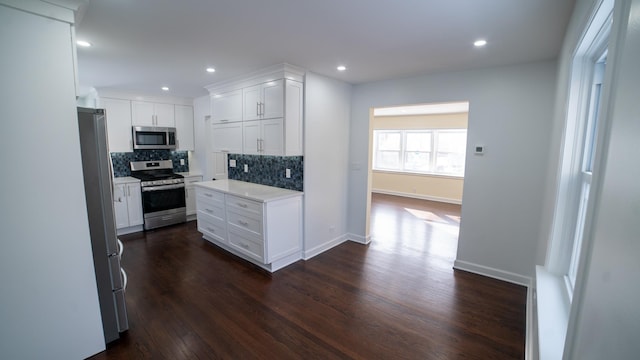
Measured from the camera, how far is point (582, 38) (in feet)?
4.76

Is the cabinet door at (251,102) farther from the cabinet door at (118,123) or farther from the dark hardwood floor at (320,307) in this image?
the cabinet door at (118,123)

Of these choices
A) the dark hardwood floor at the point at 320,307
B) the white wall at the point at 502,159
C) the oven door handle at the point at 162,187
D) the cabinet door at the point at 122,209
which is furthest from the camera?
the oven door handle at the point at 162,187

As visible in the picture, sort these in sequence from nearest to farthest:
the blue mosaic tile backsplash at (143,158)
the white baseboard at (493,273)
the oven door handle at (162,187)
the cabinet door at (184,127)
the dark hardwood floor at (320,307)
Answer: the dark hardwood floor at (320,307) < the white baseboard at (493,273) < the oven door handle at (162,187) < the blue mosaic tile backsplash at (143,158) < the cabinet door at (184,127)

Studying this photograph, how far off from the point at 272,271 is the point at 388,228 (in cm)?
261

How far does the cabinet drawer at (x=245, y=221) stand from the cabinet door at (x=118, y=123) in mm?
2723

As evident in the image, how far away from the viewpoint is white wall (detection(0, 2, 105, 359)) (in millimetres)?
1651

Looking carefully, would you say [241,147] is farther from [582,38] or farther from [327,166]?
[582,38]

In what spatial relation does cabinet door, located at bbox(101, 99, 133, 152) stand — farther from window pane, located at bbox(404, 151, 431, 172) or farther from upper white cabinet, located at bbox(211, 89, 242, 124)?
window pane, located at bbox(404, 151, 431, 172)

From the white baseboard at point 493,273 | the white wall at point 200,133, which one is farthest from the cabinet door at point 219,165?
the white baseboard at point 493,273

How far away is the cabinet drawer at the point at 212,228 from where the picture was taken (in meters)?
3.96

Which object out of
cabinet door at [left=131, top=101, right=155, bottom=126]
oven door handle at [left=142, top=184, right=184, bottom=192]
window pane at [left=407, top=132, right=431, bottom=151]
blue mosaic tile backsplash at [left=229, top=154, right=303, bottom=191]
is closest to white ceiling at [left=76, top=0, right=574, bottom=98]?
blue mosaic tile backsplash at [left=229, top=154, right=303, bottom=191]

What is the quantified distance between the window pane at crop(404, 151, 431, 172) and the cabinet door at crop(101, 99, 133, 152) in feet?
22.7

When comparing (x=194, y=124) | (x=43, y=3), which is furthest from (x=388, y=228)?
(x=43, y=3)

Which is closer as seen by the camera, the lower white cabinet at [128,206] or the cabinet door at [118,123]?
the lower white cabinet at [128,206]
